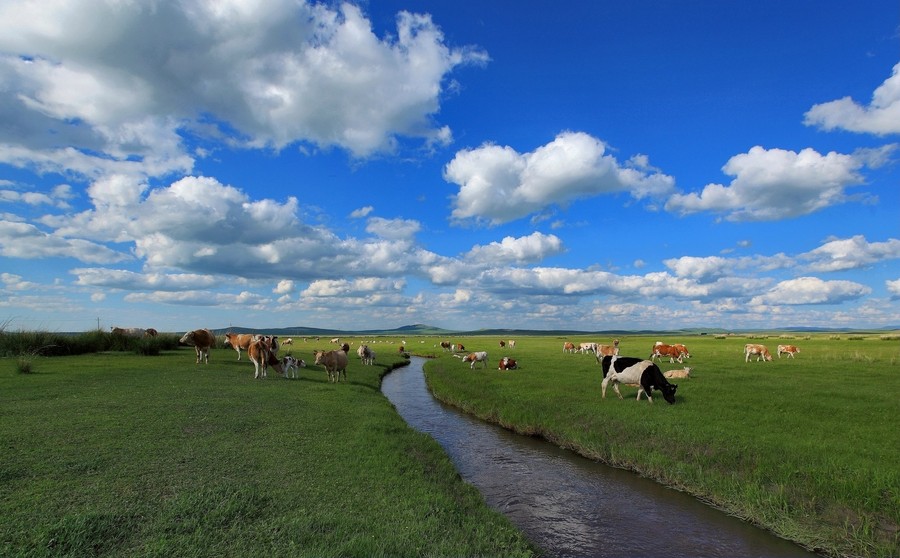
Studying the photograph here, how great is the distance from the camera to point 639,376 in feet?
65.0

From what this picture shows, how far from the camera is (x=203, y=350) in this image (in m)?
30.0

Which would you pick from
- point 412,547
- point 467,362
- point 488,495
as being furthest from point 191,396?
point 467,362

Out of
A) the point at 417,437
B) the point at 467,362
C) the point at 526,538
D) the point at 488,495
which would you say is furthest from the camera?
the point at 467,362

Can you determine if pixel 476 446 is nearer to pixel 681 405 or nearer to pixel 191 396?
pixel 681 405

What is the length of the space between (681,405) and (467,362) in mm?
23701

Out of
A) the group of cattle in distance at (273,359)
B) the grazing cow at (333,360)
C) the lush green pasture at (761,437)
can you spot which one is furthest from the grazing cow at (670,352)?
the group of cattle in distance at (273,359)

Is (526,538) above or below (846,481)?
below

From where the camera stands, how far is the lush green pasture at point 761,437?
909 cm

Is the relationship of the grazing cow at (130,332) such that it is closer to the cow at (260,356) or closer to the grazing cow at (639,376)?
the cow at (260,356)

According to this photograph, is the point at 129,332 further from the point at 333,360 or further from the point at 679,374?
the point at 679,374

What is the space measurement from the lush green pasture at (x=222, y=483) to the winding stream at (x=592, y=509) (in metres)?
1.37

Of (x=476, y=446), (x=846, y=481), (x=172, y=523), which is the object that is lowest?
(x=476, y=446)

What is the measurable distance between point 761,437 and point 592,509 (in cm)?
611

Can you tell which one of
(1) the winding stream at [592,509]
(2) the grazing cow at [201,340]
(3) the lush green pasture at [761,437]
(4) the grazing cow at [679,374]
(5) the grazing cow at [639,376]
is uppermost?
(2) the grazing cow at [201,340]
